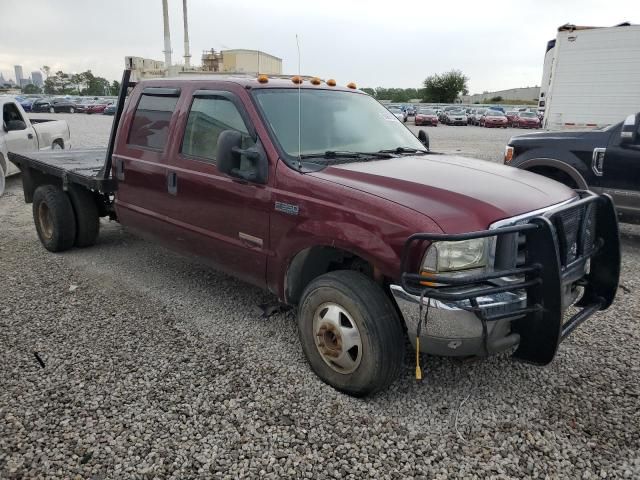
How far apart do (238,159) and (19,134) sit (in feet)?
25.6

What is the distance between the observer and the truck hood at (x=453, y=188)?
278cm

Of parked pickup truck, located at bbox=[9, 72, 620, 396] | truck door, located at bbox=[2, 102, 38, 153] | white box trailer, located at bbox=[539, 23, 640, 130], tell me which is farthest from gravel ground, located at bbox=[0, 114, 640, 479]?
white box trailer, located at bbox=[539, 23, 640, 130]

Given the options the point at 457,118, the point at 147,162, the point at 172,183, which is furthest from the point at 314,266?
the point at 457,118

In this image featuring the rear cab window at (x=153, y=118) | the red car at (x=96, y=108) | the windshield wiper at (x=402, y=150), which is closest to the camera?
the windshield wiper at (x=402, y=150)

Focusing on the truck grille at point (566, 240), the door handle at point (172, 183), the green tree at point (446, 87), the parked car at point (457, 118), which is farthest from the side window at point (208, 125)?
the green tree at point (446, 87)

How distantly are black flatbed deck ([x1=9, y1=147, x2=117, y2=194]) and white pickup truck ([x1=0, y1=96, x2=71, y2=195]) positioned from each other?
9.26ft

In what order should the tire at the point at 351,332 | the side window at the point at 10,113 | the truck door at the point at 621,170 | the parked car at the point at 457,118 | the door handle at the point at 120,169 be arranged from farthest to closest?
the parked car at the point at 457,118 < the side window at the point at 10,113 < the truck door at the point at 621,170 < the door handle at the point at 120,169 < the tire at the point at 351,332

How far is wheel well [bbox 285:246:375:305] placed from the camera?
3.34 metres

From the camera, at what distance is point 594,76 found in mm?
11781

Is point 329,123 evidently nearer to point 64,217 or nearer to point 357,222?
point 357,222

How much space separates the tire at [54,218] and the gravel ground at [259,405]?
1.37 meters

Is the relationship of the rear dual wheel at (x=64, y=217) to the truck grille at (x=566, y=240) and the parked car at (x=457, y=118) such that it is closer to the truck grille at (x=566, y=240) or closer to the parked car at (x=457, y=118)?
the truck grille at (x=566, y=240)

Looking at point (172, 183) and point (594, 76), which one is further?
point (594, 76)

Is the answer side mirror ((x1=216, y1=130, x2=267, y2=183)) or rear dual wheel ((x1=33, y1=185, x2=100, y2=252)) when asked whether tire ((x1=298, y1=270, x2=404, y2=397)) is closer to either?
side mirror ((x1=216, y1=130, x2=267, y2=183))
